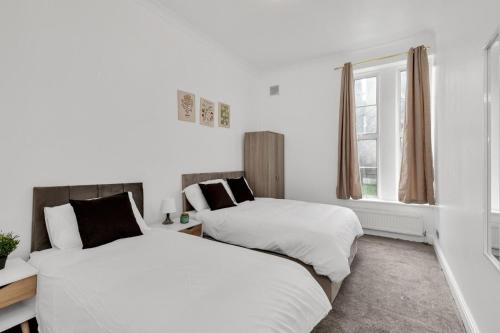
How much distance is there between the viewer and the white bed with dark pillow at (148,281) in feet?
3.34

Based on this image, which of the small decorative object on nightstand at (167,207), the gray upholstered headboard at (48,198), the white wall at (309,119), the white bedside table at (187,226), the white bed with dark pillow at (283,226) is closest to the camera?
the gray upholstered headboard at (48,198)

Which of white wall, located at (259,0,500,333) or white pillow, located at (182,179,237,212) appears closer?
white wall, located at (259,0,500,333)

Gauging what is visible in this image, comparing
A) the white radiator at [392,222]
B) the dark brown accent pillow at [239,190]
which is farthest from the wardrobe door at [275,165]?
the white radiator at [392,222]

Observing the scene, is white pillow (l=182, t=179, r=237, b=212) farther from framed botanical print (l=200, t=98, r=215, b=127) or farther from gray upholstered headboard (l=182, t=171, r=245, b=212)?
framed botanical print (l=200, t=98, r=215, b=127)

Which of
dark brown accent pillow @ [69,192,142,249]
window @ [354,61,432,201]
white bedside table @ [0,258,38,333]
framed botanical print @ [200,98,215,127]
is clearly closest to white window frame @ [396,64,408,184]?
window @ [354,61,432,201]

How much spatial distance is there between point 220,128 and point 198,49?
118cm

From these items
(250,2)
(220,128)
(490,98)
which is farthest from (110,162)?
(490,98)

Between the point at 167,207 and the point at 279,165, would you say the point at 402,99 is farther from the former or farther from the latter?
the point at 167,207

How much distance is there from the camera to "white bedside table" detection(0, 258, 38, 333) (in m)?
1.45

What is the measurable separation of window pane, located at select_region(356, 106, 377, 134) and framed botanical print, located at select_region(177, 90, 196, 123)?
2.71m

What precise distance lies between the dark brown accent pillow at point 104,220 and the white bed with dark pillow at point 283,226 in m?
0.95

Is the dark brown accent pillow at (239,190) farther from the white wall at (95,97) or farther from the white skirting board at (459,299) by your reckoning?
the white skirting board at (459,299)

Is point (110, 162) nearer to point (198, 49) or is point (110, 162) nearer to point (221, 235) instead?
point (221, 235)

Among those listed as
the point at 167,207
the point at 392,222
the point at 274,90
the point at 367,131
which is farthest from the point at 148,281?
the point at 274,90
